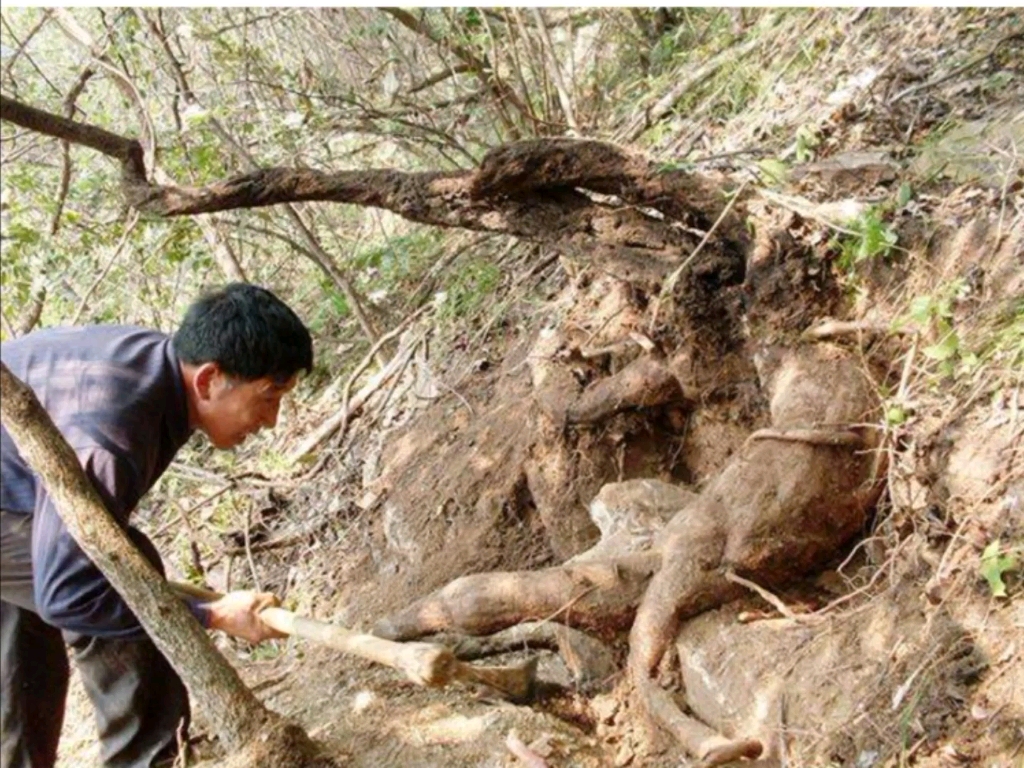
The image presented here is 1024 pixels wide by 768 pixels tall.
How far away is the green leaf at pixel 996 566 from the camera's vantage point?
6.61 feet

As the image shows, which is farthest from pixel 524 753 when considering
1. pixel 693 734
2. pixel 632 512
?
pixel 632 512

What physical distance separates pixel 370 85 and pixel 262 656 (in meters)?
3.55

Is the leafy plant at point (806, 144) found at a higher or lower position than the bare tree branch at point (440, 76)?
lower

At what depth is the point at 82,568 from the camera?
2.29 m

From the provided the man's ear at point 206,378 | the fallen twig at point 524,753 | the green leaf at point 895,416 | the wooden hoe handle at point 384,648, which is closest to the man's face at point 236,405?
the man's ear at point 206,378

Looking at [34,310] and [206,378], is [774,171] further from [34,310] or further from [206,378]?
[34,310]

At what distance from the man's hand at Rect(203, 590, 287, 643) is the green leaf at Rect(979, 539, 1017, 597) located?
1744 millimetres

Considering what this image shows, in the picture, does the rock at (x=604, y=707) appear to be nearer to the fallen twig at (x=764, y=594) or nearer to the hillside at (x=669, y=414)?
the hillside at (x=669, y=414)

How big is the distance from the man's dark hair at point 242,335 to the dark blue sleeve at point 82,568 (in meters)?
0.34

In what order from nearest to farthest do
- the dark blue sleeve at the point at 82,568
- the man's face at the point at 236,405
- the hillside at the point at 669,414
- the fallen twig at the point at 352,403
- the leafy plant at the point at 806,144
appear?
the dark blue sleeve at the point at 82,568 → the hillside at the point at 669,414 → the man's face at the point at 236,405 → the leafy plant at the point at 806,144 → the fallen twig at the point at 352,403

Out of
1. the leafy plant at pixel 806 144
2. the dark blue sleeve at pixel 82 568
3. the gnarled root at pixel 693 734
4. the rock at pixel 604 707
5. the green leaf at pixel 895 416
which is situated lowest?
the rock at pixel 604 707

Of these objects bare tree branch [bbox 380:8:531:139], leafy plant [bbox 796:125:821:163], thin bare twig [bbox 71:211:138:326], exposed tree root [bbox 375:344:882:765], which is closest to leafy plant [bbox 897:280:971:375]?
exposed tree root [bbox 375:344:882:765]

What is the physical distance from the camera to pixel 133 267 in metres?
5.50

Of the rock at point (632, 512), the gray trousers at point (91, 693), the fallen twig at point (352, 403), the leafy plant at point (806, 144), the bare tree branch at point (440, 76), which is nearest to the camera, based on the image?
the gray trousers at point (91, 693)
